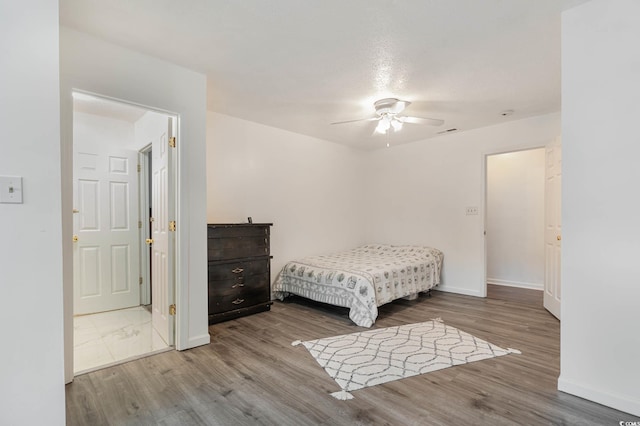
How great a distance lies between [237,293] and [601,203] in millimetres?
3182

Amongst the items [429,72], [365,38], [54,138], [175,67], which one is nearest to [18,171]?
[54,138]

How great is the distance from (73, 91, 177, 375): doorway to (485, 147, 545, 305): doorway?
460 centimetres

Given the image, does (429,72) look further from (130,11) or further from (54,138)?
(54,138)

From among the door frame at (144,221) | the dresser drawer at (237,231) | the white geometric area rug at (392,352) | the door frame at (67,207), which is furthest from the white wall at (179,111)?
the door frame at (144,221)

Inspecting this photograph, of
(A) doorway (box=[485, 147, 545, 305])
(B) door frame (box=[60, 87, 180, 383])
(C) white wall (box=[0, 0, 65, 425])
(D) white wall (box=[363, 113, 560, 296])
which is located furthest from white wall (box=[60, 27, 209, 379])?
(A) doorway (box=[485, 147, 545, 305])

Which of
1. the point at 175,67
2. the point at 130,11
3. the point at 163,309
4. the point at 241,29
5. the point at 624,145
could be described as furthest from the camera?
the point at 163,309

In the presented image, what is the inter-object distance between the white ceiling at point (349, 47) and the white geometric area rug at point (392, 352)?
2.38m

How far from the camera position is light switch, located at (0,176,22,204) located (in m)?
1.28

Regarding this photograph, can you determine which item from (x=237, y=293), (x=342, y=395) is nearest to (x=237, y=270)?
(x=237, y=293)

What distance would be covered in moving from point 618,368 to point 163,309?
3.29 metres

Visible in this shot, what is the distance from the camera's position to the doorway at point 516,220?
5043 mm

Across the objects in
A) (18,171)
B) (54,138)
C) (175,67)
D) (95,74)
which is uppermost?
(175,67)

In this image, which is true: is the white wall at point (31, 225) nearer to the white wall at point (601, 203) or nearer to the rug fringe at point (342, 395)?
the rug fringe at point (342, 395)

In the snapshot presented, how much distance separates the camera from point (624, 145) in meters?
1.77
